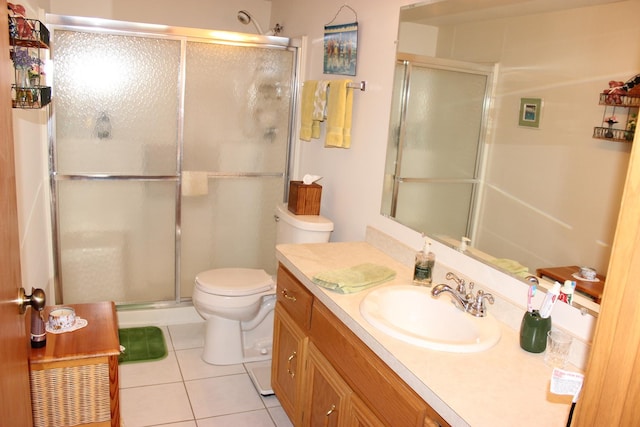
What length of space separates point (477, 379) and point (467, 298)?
1.44 feet

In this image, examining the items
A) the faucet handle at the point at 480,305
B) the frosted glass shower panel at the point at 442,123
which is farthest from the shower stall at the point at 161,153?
the faucet handle at the point at 480,305

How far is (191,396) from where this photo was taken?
8.65 ft

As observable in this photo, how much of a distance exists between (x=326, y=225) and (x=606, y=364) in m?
2.10

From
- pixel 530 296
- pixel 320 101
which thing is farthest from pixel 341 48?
pixel 530 296

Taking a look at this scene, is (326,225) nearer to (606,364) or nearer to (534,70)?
(534,70)

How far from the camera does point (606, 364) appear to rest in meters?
0.68

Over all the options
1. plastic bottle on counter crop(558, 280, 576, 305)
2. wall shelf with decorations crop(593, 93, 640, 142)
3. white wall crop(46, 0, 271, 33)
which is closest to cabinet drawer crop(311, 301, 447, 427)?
plastic bottle on counter crop(558, 280, 576, 305)

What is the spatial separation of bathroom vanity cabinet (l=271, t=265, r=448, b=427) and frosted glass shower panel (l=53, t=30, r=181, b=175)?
54.7 inches

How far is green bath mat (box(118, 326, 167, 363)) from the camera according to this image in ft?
9.75

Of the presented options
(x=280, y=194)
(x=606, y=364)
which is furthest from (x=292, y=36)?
(x=606, y=364)

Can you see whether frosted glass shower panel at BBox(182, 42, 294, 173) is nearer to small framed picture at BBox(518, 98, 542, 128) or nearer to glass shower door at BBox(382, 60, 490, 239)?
glass shower door at BBox(382, 60, 490, 239)

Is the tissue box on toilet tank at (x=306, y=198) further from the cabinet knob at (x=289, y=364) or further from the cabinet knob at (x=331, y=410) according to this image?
the cabinet knob at (x=331, y=410)

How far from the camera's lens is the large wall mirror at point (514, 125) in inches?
57.3

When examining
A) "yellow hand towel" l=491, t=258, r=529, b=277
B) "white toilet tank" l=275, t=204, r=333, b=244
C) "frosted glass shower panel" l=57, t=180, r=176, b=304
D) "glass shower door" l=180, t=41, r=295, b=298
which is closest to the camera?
"yellow hand towel" l=491, t=258, r=529, b=277
